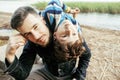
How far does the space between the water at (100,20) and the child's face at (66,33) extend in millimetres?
8232

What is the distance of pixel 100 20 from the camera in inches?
474

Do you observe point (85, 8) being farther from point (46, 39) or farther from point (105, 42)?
point (46, 39)

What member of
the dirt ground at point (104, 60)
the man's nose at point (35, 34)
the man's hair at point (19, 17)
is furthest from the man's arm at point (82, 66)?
the dirt ground at point (104, 60)

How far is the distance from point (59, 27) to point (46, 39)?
148mm

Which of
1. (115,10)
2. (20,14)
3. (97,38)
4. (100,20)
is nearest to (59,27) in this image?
(20,14)

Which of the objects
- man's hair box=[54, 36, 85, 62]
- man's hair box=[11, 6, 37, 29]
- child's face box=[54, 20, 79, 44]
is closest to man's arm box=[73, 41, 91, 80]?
man's hair box=[54, 36, 85, 62]

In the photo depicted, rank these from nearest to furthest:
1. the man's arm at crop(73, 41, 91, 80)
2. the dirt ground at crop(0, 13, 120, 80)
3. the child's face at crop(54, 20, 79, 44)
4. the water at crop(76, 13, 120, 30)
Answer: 1. the child's face at crop(54, 20, 79, 44)
2. the man's arm at crop(73, 41, 91, 80)
3. the dirt ground at crop(0, 13, 120, 80)
4. the water at crop(76, 13, 120, 30)

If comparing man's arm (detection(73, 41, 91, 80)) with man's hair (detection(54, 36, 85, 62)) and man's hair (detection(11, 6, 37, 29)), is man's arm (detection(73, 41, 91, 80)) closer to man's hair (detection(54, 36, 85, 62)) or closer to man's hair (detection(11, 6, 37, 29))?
man's hair (detection(54, 36, 85, 62))

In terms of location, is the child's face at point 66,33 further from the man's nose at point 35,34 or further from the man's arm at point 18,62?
the man's arm at point 18,62

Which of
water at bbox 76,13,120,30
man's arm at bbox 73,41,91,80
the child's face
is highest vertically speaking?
the child's face

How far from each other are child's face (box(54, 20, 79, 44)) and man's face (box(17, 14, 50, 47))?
10cm

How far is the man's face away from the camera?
238 centimetres

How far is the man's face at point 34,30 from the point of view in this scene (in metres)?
2.38

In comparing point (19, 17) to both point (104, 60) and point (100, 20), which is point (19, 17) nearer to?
point (104, 60)
